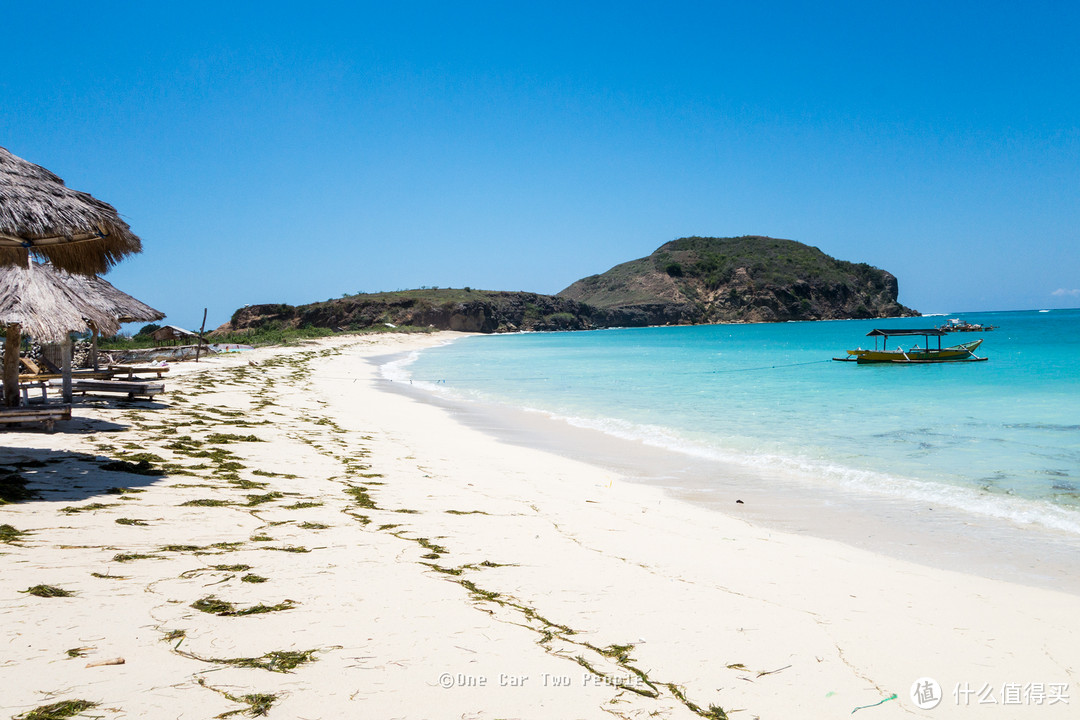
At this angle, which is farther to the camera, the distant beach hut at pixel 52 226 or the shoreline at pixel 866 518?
the distant beach hut at pixel 52 226

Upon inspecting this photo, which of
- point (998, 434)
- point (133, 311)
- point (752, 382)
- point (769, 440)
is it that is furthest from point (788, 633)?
point (752, 382)

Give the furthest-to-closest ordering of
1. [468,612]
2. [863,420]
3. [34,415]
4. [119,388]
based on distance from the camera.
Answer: [863,420] → [119,388] → [34,415] → [468,612]

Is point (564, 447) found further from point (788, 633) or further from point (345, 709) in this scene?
point (345, 709)

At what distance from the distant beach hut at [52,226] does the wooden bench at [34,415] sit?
3.88ft

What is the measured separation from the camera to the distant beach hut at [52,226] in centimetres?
553

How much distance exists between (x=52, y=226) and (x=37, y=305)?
8.99ft

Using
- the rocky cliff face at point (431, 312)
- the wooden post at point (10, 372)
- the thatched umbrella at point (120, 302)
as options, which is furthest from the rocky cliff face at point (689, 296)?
the wooden post at point (10, 372)

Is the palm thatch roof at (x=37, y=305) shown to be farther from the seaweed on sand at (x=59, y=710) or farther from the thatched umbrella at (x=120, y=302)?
the seaweed on sand at (x=59, y=710)

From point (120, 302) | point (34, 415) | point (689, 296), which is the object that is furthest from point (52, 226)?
point (689, 296)

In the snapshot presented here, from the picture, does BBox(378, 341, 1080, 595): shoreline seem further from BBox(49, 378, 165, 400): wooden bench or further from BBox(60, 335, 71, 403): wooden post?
BBox(60, 335, 71, 403): wooden post

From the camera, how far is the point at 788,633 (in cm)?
328

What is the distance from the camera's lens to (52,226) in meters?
5.62

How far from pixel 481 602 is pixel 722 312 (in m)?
147

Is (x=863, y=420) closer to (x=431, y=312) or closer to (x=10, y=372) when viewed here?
(x=10, y=372)
